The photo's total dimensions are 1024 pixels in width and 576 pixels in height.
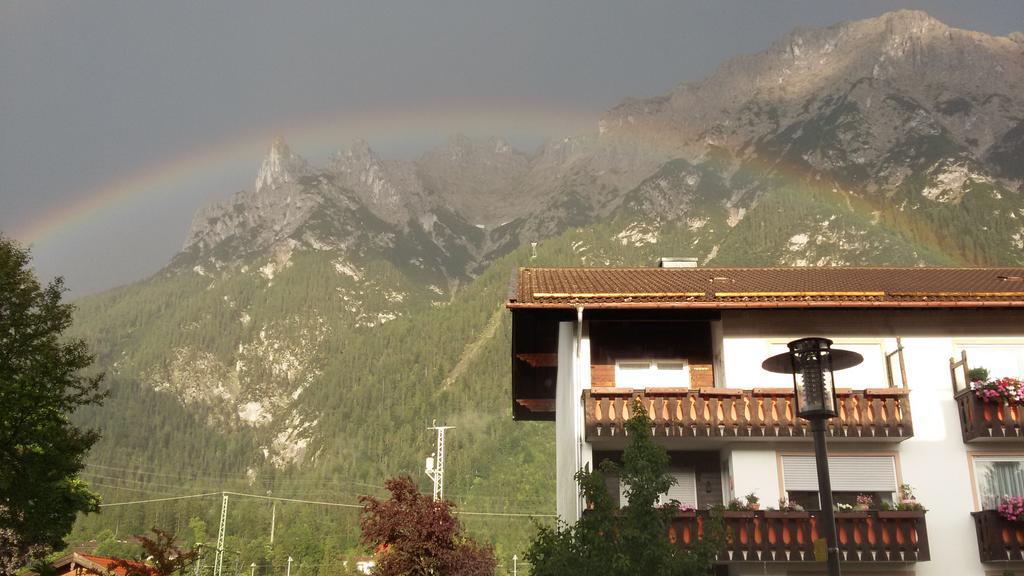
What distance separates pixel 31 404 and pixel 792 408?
792 inches

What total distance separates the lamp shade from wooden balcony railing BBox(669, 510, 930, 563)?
9040mm

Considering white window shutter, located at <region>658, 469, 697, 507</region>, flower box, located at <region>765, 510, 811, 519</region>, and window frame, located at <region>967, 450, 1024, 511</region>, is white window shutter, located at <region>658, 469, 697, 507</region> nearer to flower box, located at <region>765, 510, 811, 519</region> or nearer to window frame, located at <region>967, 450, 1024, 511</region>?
flower box, located at <region>765, 510, 811, 519</region>

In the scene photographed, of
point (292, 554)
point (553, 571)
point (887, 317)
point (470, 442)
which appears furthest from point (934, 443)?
point (470, 442)

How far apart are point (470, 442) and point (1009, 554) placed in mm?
142571

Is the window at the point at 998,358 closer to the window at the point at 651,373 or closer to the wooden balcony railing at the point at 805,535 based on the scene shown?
the wooden balcony railing at the point at 805,535

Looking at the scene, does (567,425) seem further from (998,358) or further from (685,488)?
(998,358)

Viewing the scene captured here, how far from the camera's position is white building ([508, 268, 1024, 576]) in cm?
2217

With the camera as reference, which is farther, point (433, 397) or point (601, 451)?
point (433, 397)

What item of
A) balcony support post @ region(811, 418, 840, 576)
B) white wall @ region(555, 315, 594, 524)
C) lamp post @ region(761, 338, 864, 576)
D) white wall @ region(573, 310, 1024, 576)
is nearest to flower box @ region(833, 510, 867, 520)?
white wall @ region(573, 310, 1024, 576)

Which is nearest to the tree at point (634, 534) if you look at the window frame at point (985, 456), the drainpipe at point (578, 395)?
the drainpipe at point (578, 395)

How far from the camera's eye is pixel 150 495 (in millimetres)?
170500

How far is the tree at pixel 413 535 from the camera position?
79.5 feet

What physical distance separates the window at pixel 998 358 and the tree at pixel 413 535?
48.1 ft

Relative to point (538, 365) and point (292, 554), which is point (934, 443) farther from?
point (292, 554)
